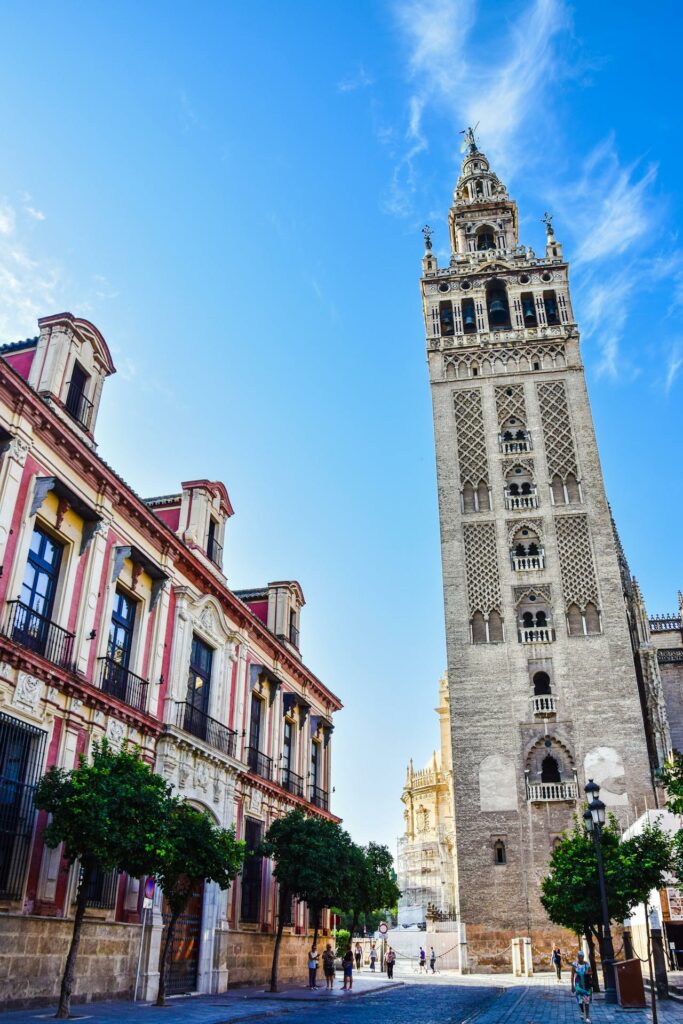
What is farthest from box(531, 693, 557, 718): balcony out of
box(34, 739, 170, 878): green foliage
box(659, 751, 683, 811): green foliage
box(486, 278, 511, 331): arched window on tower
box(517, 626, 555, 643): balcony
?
box(34, 739, 170, 878): green foliage

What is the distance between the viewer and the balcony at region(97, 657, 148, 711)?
1753 centimetres

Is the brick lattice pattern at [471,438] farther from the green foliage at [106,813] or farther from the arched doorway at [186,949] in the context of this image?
the green foliage at [106,813]

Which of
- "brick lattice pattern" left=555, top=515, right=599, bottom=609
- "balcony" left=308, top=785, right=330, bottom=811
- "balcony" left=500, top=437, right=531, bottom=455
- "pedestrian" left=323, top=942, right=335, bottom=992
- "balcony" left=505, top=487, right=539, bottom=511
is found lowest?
"pedestrian" left=323, top=942, right=335, bottom=992

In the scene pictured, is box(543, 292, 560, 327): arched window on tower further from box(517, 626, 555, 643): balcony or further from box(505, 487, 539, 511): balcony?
box(517, 626, 555, 643): balcony

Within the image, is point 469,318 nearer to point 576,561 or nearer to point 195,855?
point 576,561

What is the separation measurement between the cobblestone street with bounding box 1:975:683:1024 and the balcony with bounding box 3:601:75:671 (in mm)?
5878

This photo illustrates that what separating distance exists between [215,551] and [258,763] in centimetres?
682

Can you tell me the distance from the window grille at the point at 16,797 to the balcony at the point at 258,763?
1087 centimetres

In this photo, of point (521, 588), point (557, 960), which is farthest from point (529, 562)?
point (557, 960)

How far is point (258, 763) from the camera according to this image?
84.1 ft

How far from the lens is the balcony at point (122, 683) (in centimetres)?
1753

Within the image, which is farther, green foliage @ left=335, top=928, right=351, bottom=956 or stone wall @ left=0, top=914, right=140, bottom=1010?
green foliage @ left=335, top=928, right=351, bottom=956

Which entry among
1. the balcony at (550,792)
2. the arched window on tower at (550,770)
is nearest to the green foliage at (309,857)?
the balcony at (550,792)

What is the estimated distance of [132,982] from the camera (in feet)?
55.3
